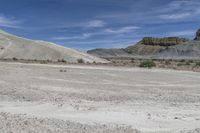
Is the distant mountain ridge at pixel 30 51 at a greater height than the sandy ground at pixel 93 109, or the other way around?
the distant mountain ridge at pixel 30 51

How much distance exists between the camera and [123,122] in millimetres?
11430

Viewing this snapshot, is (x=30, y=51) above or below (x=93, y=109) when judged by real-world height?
above

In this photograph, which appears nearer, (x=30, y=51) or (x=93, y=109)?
(x=93, y=109)

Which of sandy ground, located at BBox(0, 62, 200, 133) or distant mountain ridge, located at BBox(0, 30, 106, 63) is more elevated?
distant mountain ridge, located at BBox(0, 30, 106, 63)

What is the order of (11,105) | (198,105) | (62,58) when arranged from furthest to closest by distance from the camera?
(62,58) < (198,105) < (11,105)

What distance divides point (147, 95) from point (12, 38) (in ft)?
136

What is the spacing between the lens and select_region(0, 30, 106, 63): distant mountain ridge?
5359cm

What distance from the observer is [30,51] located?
5519 cm

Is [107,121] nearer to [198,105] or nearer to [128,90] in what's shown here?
[198,105]

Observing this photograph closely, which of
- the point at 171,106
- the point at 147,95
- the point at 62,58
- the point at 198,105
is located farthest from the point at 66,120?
the point at 62,58

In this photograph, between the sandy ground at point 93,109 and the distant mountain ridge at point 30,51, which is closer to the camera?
the sandy ground at point 93,109

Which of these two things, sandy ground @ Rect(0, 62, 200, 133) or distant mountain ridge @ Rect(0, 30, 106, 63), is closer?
sandy ground @ Rect(0, 62, 200, 133)

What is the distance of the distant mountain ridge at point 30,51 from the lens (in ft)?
176

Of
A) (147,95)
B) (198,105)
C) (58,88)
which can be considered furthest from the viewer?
(58,88)
